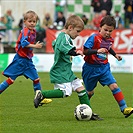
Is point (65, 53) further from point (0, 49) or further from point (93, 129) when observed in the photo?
point (0, 49)

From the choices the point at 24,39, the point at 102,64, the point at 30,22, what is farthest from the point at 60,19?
the point at 102,64

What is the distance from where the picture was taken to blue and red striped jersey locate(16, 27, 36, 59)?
1163 centimetres

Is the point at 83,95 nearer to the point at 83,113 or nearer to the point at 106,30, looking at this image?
the point at 83,113

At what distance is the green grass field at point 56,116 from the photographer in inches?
340

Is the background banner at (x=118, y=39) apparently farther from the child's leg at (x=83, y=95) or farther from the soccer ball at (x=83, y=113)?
the soccer ball at (x=83, y=113)

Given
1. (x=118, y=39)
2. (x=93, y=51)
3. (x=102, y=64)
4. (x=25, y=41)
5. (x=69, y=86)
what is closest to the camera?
(x=93, y=51)

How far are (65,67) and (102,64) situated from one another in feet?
2.71

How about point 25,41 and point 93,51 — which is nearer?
point 93,51

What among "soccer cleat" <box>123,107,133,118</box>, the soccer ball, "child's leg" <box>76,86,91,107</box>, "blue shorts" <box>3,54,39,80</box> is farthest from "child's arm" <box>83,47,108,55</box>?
"blue shorts" <box>3,54,39,80</box>

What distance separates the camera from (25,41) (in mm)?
Result: 11586

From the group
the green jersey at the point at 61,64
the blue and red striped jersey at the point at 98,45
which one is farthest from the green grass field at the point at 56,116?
the blue and red striped jersey at the point at 98,45

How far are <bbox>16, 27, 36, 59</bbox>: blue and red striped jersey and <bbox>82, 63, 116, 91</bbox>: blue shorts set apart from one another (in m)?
1.78

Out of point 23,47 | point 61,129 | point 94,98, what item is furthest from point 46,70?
point 61,129

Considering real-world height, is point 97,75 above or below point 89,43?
below
